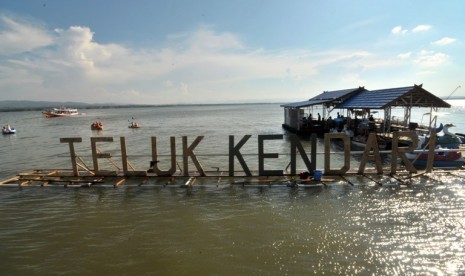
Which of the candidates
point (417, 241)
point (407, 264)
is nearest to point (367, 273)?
point (407, 264)

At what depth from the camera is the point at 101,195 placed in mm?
13344

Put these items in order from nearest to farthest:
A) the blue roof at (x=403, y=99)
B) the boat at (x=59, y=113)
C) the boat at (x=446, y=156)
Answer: the boat at (x=446, y=156) → the blue roof at (x=403, y=99) → the boat at (x=59, y=113)

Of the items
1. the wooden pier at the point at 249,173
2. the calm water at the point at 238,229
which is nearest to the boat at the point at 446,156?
the wooden pier at the point at 249,173

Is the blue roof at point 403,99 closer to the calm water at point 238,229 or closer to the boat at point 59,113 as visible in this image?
the calm water at point 238,229

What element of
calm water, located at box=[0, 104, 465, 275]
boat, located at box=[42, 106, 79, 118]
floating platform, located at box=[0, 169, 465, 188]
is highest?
boat, located at box=[42, 106, 79, 118]

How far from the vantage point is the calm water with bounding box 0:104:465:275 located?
7.69 m

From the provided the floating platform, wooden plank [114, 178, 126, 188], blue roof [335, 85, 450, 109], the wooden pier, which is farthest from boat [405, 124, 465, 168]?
wooden plank [114, 178, 126, 188]

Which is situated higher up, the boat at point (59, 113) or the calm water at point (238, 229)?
the boat at point (59, 113)

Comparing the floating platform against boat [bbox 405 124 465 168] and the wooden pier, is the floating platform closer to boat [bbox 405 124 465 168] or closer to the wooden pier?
the wooden pier

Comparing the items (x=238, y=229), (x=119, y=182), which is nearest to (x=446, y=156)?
(x=238, y=229)

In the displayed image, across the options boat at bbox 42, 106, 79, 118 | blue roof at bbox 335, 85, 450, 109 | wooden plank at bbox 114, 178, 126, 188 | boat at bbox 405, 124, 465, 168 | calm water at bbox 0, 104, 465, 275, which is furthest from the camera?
boat at bbox 42, 106, 79, 118

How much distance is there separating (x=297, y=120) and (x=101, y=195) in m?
31.3

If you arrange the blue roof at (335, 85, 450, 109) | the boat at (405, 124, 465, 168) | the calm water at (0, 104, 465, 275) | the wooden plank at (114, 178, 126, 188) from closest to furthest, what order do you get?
the calm water at (0, 104, 465, 275) < the wooden plank at (114, 178, 126, 188) < the boat at (405, 124, 465, 168) < the blue roof at (335, 85, 450, 109)

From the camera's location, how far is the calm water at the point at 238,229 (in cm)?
769
